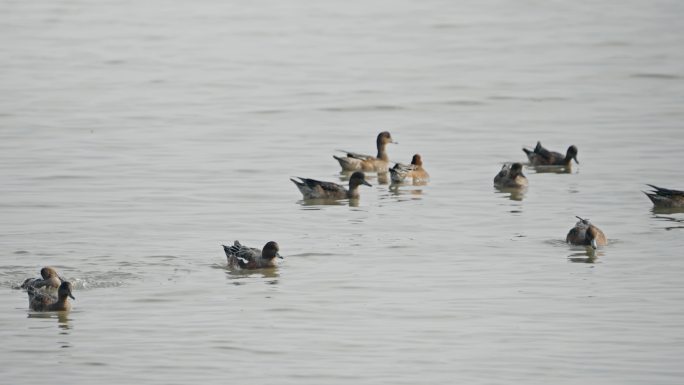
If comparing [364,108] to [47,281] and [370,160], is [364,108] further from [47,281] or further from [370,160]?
[47,281]

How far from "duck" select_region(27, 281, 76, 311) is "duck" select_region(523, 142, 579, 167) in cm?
1131

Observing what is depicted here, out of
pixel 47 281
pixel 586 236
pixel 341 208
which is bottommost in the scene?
pixel 47 281

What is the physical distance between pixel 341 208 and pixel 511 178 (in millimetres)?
2760

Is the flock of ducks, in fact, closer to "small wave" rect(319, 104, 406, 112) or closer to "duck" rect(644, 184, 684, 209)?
"duck" rect(644, 184, 684, 209)

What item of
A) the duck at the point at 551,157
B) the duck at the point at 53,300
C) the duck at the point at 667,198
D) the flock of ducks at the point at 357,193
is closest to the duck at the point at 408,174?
the flock of ducks at the point at 357,193

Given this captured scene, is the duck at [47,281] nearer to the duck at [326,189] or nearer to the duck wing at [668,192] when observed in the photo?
the duck at [326,189]

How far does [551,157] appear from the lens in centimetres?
2255

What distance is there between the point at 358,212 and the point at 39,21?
27928 millimetres

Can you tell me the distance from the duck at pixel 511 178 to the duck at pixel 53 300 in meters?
8.89

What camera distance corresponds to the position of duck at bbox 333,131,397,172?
22578 mm

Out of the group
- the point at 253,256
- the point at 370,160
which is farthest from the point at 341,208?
the point at 253,256

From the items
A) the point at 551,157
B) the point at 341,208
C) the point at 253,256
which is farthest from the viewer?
the point at 551,157

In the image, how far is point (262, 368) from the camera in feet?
37.0

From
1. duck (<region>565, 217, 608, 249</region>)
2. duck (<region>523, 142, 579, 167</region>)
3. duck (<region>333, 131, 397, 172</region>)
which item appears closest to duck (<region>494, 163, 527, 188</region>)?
duck (<region>523, 142, 579, 167</region>)
